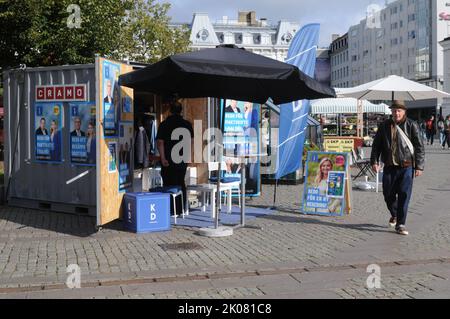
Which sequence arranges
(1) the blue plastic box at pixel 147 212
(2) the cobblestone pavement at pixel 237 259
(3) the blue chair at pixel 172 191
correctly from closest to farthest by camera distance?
(2) the cobblestone pavement at pixel 237 259 → (1) the blue plastic box at pixel 147 212 → (3) the blue chair at pixel 172 191

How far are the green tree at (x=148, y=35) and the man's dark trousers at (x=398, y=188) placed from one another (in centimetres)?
2338

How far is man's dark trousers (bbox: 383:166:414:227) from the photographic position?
8352mm

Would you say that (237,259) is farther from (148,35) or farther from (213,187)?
(148,35)

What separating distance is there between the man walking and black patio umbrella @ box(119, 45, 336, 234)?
46.8 inches

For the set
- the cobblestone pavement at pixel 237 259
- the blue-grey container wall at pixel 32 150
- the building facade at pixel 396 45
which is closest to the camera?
the cobblestone pavement at pixel 237 259

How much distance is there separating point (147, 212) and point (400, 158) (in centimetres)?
389

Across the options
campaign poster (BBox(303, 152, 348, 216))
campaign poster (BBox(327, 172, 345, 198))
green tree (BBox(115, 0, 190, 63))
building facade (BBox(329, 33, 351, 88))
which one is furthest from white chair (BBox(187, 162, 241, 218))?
building facade (BBox(329, 33, 351, 88))

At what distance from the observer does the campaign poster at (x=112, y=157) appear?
8.35m

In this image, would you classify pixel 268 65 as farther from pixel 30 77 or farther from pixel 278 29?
pixel 278 29

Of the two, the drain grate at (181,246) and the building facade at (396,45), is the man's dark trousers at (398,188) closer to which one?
the drain grate at (181,246)

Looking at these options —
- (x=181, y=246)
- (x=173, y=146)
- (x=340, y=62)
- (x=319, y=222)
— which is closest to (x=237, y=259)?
(x=181, y=246)

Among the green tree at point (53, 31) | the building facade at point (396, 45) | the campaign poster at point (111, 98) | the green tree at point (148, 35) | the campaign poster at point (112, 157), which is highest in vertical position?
the building facade at point (396, 45)

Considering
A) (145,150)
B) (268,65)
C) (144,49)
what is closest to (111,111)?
(145,150)

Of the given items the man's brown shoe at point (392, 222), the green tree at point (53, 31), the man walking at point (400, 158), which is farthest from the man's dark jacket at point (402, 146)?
the green tree at point (53, 31)
